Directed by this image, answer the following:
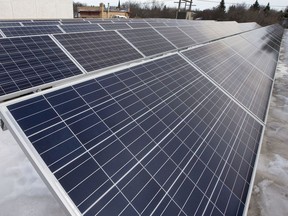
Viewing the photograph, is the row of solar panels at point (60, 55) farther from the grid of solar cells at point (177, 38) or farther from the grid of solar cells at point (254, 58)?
the grid of solar cells at point (254, 58)

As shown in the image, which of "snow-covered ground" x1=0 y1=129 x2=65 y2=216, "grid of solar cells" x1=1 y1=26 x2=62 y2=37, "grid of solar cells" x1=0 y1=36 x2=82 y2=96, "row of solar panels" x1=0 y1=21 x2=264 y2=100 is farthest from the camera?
"grid of solar cells" x1=1 y1=26 x2=62 y2=37

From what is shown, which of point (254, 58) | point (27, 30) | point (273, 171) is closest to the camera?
point (273, 171)

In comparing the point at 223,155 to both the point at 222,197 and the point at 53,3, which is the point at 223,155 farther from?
the point at 53,3

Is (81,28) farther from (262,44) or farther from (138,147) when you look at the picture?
(262,44)

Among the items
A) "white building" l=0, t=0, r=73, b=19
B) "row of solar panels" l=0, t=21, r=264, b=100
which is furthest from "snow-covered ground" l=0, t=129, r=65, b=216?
"white building" l=0, t=0, r=73, b=19

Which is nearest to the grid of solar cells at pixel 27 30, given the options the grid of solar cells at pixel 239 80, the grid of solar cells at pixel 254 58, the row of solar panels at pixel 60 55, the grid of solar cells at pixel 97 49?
the row of solar panels at pixel 60 55

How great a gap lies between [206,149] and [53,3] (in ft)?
93.5

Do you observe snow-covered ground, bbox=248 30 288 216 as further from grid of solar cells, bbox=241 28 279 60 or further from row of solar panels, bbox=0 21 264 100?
grid of solar cells, bbox=241 28 279 60

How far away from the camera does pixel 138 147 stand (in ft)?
12.5

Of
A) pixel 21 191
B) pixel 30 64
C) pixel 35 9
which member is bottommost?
pixel 21 191

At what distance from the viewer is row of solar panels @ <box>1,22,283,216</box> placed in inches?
116

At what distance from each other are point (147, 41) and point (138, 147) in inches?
423

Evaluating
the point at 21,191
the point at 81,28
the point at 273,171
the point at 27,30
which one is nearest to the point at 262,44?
the point at 81,28

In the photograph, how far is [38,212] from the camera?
626 centimetres
